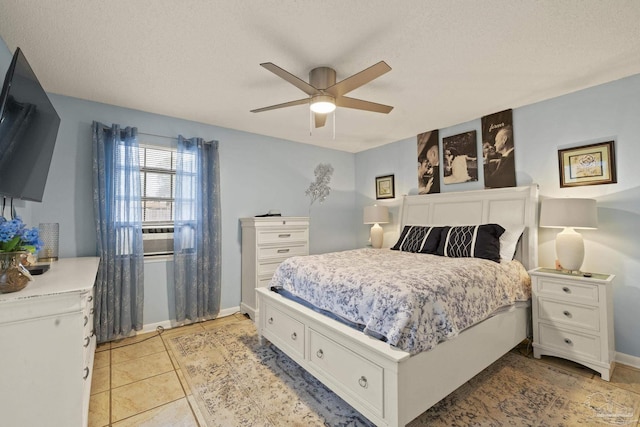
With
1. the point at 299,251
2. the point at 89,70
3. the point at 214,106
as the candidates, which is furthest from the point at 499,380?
the point at 89,70

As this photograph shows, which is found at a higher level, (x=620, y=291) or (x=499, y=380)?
(x=620, y=291)

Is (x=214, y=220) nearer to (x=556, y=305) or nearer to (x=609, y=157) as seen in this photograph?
(x=556, y=305)

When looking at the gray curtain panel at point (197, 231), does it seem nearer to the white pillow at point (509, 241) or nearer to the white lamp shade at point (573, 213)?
the white pillow at point (509, 241)

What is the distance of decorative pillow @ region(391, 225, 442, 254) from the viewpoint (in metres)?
3.09

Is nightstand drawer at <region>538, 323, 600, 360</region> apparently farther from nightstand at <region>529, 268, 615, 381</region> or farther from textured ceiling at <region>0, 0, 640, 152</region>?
textured ceiling at <region>0, 0, 640, 152</region>

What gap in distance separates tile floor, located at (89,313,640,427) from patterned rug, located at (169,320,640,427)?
0.32 feet

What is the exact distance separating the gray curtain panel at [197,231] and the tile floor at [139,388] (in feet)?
1.91

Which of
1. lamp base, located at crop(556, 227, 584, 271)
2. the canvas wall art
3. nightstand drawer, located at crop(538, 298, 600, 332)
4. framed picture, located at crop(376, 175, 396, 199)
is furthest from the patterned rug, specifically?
framed picture, located at crop(376, 175, 396, 199)

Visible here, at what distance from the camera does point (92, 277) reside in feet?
5.42

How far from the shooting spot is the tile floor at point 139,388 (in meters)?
1.73

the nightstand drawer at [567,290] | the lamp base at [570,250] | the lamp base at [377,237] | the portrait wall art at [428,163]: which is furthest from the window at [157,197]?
the lamp base at [570,250]

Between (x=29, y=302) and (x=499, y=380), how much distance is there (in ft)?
9.68

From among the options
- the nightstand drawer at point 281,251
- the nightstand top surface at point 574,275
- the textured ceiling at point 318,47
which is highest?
the textured ceiling at point 318,47

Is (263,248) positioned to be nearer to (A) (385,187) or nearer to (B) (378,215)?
(B) (378,215)
